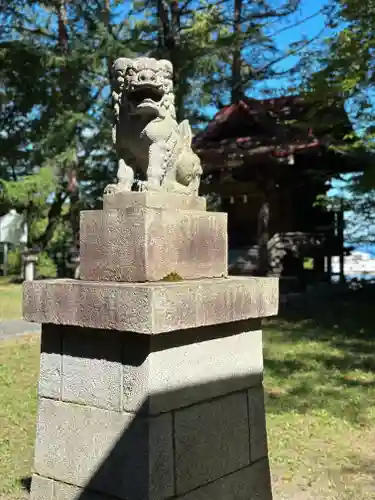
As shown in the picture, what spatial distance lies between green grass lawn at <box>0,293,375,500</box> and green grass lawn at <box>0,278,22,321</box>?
2994 millimetres

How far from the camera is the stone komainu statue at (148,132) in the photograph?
3.80 metres

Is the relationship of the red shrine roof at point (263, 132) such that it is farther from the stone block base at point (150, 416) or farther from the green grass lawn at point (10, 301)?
the stone block base at point (150, 416)

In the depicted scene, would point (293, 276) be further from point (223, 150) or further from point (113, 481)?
point (113, 481)

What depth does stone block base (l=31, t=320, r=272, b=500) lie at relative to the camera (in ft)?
10.2

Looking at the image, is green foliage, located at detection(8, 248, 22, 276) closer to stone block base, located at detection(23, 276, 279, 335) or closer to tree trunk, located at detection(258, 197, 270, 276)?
Answer: tree trunk, located at detection(258, 197, 270, 276)

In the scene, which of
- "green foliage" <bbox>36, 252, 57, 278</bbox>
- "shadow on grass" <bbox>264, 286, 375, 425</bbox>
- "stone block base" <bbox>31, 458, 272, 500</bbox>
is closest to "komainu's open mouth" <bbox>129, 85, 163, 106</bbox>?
"stone block base" <bbox>31, 458, 272, 500</bbox>

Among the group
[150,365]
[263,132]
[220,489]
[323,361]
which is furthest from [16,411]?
[263,132]

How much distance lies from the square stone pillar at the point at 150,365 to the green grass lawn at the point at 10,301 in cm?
962

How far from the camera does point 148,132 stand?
3.90 metres

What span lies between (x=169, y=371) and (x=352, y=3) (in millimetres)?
8168

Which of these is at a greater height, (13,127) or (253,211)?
(13,127)

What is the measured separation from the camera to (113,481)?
3176mm

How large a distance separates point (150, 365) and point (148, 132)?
1598mm

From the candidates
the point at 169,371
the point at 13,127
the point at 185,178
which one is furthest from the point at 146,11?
the point at 169,371
